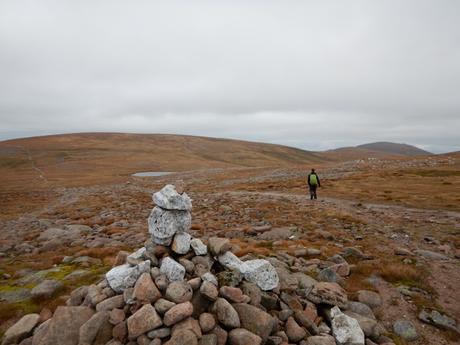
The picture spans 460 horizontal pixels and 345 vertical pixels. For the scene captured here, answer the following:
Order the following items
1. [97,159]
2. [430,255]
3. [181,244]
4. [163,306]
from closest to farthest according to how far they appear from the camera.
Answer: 1. [163,306]
2. [181,244]
3. [430,255]
4. [97,159]

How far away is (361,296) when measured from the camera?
11.2 metres

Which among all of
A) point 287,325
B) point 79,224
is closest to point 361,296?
point 287,325

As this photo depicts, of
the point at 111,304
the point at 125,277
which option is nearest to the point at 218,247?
the point at 125,277

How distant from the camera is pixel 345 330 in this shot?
29.2 feet

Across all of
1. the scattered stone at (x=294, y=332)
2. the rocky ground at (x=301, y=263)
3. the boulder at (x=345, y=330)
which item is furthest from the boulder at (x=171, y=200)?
the boulder at (x=345, y=330)

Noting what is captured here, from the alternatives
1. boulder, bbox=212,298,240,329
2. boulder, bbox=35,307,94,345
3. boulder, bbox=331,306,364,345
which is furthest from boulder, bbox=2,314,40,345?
boulder, bbox=331,306,364,345

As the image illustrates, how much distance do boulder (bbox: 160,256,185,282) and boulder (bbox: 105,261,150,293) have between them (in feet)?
1.95

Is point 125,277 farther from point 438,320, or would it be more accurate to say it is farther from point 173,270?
point 438,320

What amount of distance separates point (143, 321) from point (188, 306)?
1.24 meters

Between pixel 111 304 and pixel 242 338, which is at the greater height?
pixel 111 304

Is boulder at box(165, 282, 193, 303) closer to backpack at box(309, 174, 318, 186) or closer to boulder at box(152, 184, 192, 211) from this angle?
boulder at box(152, 184, 192, 211)

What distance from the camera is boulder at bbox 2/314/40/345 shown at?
866 cm

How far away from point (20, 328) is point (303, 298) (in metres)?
9.40

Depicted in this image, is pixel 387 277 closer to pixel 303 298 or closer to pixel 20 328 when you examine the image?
pixel 303 298
